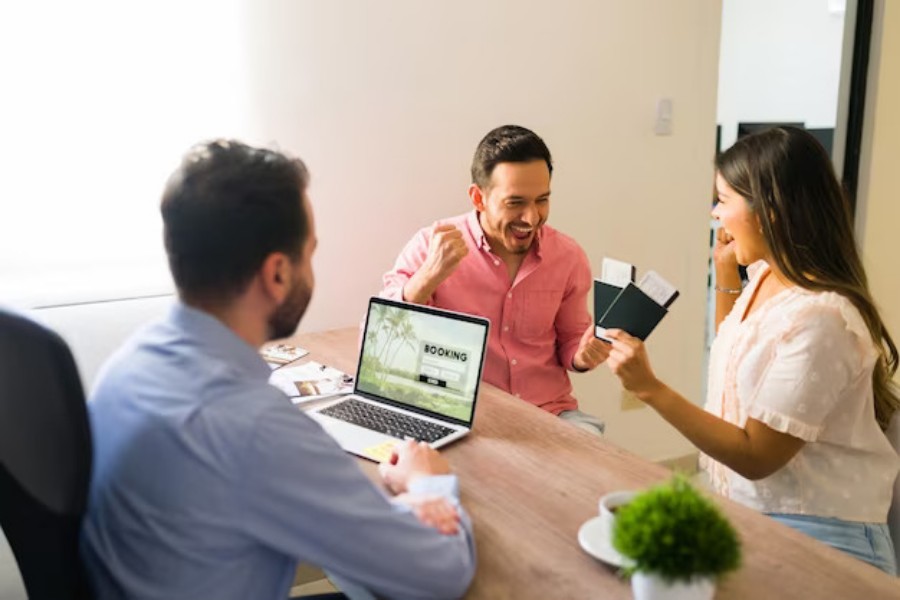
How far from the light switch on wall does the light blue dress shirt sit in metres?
2.03

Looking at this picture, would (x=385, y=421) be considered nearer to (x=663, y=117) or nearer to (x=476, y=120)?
(x=476, y=120)

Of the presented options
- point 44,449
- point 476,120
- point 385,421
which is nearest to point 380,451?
point 385,421

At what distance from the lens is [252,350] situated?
945mm

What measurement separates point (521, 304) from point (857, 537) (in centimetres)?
90

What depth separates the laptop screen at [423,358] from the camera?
Result: 1463 mm

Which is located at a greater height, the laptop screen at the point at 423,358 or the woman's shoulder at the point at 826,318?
the woman's shoulder at the point at 826,318

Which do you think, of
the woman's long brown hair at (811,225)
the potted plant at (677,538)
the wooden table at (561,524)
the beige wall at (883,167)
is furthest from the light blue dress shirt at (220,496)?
the beige wall at (883,167)

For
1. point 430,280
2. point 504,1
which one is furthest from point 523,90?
point 430,280

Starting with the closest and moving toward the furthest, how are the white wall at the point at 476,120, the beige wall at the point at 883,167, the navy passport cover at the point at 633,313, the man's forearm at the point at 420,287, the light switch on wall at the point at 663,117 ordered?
the navy passport cover at the point at 633,313
the man's forearm at the point at 420,287
the white wall at the point at 476,120
the light switch on wall at the point at 663,117
the beige wall at the point at 883,167

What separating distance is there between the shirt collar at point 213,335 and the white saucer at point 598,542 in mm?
471

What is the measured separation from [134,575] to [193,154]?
0.48 m

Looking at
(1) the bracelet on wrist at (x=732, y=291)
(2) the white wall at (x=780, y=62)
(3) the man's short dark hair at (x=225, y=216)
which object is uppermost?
(2) the white wall at (x=780, y=62)

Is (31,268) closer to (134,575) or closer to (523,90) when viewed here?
(134,575)

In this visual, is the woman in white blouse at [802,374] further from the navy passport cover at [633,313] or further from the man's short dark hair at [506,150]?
the man's short dark hair at [506,150]
